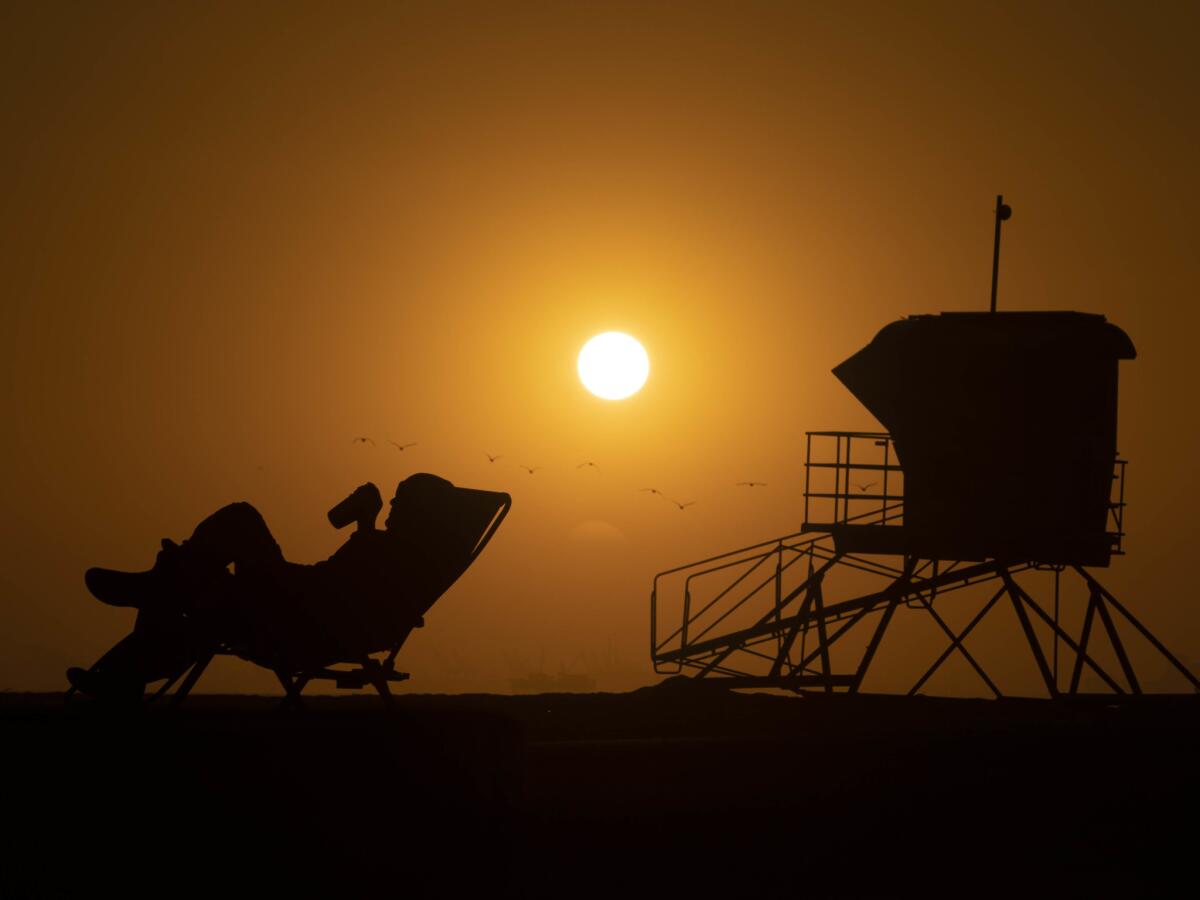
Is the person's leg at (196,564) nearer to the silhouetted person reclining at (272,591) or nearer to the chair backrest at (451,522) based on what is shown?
the silhouetted person reclining at (272,591)

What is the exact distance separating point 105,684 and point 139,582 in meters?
0.72

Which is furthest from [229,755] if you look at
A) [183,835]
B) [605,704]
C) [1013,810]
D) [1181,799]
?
[605,704]

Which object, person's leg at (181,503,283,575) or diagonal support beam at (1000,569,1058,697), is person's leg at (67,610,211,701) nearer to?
person's leg at (181,503,283,575)

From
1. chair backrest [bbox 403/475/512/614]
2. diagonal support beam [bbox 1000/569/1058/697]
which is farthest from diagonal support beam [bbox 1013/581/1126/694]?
chair backrest [bbox 403/475/512/614]

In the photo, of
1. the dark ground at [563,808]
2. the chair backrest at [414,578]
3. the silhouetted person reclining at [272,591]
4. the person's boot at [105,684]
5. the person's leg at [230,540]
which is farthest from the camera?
the chair backrest at [414,578]

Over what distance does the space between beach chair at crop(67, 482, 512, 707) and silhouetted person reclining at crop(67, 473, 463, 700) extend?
1 centimetres

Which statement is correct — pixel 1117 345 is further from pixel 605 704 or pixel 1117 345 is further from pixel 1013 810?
pixel 1013 810

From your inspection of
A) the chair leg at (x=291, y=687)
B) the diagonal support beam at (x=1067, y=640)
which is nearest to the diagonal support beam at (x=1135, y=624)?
the diagonal support beam at (x=1067, y=640)

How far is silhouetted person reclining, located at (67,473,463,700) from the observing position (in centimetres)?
975

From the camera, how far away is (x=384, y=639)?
11023mm

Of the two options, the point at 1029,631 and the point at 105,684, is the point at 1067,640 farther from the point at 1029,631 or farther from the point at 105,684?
the point at 105,684

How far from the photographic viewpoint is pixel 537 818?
Result: 1012 cm

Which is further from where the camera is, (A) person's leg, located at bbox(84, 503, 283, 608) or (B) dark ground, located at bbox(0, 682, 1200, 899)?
(A) person's leg, located at bbox(84, 503, 283, 608)

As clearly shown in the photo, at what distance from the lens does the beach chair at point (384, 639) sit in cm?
1025
